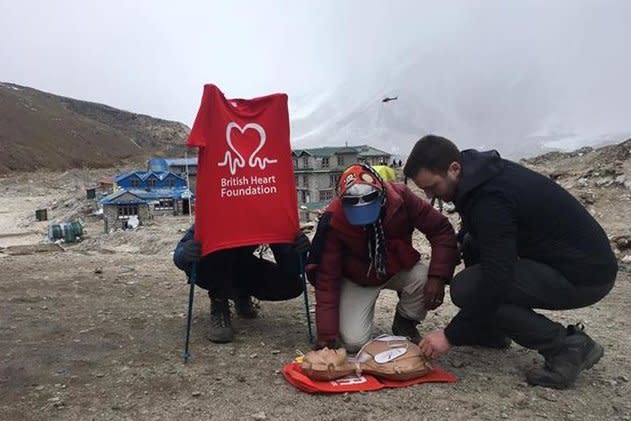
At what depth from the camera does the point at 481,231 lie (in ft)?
10.7

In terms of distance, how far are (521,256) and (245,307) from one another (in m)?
2.51

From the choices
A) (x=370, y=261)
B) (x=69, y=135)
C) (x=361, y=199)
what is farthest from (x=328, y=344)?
(x=69, y=135)

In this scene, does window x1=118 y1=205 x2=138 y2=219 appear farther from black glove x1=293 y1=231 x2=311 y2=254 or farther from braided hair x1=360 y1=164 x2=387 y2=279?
braided hair x1=360 y1=164 x2=387 y2=279

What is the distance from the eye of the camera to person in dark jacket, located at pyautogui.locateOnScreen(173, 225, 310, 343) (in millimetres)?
4312

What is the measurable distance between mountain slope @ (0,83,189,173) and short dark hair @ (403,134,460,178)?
212ft

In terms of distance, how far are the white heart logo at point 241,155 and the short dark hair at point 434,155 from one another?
1240 mm

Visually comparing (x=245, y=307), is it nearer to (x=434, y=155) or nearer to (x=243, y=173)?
(x=243, y=173)

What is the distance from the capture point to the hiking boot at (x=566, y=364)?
11.3 feet

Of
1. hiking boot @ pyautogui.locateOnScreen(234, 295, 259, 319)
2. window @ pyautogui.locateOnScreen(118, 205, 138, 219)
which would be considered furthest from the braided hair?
window @ pyautogui.locateOnScreen(118, 205, 138, 219)

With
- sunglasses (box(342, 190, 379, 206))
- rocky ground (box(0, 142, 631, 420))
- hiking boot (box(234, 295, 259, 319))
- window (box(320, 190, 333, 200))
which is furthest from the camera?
window (box(320, 190, 333, 200))

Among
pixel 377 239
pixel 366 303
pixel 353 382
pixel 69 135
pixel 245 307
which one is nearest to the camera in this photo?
pixel 353 382

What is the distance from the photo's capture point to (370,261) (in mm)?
4039

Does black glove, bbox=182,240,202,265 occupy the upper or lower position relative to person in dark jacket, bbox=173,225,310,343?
upper

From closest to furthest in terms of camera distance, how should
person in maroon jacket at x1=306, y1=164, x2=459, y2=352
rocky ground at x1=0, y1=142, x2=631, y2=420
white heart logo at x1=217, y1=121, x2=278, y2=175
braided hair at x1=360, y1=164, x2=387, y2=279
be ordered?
rocky ground at x1=0, y1=142, x2=631, y2=420 < braided hair at x1=360, y1=164, x2=387, y2=279 < person in maroon jacket at x1=306, y1=164, x2=459, y2=352 < white heart logo at x1=217, y1=121, x2=278, y2=175
